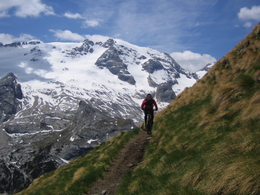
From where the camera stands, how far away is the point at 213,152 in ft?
Result: 31.6

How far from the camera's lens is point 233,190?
696cm

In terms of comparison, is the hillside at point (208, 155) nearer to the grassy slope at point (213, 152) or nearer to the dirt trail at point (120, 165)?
the grassy slope at point (213, 152)

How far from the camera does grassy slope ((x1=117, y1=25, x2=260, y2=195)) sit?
7.38 meters

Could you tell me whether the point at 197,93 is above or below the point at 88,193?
above

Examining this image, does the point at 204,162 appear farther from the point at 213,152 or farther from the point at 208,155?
the point at 213,152

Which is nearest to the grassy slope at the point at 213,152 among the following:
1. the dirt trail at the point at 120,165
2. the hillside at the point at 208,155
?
the hillside at the point at 208,155

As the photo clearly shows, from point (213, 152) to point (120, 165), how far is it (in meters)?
7.71

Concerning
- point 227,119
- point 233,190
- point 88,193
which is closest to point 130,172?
point 88,193

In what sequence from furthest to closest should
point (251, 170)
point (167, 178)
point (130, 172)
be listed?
point (130, 172)
point (167, 178)
point (251, 170)

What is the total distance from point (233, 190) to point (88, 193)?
8570 millimetres

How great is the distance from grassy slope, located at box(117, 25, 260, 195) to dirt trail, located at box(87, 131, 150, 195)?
959 millimetres

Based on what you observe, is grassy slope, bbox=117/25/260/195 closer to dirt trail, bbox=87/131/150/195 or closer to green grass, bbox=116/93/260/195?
green grass, bbox=116/93/260/195

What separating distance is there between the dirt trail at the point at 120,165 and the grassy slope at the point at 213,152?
0.96m

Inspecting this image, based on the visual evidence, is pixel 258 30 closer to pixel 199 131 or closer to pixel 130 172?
pixel 199 131
